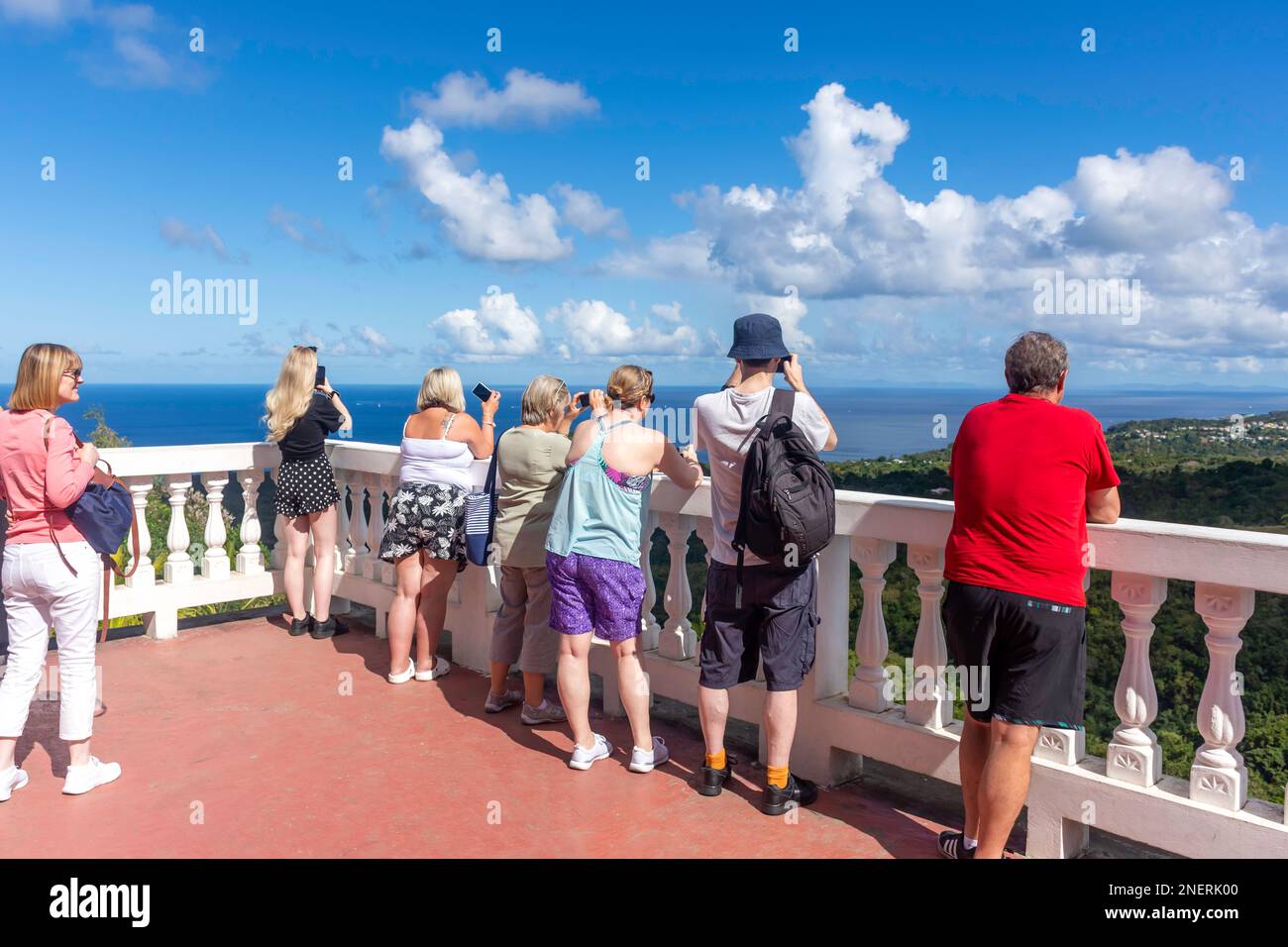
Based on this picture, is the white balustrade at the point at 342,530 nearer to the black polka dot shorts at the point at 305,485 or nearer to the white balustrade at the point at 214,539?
the black polka dot shorts at the point at 305,485

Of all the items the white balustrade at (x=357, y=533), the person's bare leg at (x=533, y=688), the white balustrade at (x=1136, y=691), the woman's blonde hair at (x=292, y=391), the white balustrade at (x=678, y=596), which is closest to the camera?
the white balustrade at (x=1136, y=691)

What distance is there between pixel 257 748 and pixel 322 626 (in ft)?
6.29

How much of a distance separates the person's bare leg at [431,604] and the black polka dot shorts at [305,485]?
4.00 ft

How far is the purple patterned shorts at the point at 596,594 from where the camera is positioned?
4.01m

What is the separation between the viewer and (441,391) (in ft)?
17.1

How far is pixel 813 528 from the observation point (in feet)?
11.2

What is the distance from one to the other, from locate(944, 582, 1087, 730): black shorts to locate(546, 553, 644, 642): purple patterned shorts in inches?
58.3

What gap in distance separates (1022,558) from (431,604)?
3.50m

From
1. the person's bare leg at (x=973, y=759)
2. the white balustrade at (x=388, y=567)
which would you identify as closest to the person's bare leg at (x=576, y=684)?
the person's bare leg at (x=973, y=759)

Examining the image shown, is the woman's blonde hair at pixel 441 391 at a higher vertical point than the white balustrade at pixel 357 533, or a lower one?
higher

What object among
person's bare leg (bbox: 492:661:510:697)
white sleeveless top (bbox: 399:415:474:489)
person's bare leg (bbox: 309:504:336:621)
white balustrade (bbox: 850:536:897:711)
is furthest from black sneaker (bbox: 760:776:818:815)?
person's bare leg (bbox: 309:504:336:621)

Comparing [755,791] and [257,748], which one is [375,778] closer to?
[257,748]
